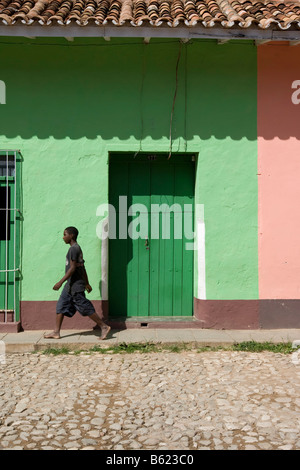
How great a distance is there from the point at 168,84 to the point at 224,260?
269cm

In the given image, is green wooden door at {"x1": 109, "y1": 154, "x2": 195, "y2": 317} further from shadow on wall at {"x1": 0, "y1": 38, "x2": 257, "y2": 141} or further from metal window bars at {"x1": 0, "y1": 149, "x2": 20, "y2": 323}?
metal window bars at {"x1": 0, "y1": 149, "x2": 20, "y2": 323}

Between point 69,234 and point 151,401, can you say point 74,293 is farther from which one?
point 151,401

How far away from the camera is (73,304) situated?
6523 mm

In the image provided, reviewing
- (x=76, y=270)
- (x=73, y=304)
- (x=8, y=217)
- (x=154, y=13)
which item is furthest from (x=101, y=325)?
(x=154, y=13)

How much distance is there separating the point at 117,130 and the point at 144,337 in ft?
9.72

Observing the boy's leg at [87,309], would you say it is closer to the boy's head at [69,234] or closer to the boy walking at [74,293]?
the boy walking at [74,293]

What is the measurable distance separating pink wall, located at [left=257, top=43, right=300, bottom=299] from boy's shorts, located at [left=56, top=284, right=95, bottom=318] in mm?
2595

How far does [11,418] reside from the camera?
410 centimetres

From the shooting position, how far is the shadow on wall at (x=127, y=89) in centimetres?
707

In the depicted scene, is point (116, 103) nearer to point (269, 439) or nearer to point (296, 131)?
point (296, 131)

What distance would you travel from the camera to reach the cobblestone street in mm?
3709

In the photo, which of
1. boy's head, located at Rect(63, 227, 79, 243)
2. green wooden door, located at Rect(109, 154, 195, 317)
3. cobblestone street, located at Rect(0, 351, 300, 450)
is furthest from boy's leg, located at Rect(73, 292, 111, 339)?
green wooden door, located at Rect(109, 154, 195, 317)

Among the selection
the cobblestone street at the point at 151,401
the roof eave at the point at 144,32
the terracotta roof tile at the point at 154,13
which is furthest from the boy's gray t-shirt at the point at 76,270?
the terracotta roof tile at the point at 154,13

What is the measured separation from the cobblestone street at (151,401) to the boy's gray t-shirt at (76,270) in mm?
907
